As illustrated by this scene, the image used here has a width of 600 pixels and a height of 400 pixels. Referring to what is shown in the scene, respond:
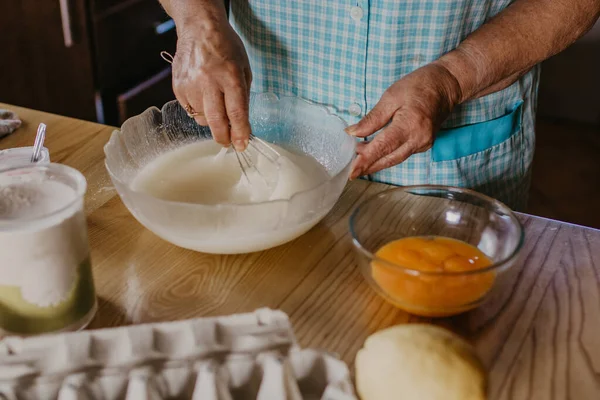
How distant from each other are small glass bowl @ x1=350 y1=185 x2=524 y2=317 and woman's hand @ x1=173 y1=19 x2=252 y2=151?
0.23 meters

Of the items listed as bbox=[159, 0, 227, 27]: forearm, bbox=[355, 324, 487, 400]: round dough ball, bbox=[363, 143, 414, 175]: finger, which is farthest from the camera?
bbox=[159, 0, 227, 27]: forearm

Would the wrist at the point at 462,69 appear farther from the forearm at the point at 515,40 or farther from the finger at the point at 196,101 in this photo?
the finger at the point at 196,101

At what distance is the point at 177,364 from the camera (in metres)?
0.70

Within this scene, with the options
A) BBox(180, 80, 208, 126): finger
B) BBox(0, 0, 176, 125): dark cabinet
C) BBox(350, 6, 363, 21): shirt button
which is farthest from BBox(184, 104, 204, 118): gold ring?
BBox(0, 0, 176, 125): dark cabinet

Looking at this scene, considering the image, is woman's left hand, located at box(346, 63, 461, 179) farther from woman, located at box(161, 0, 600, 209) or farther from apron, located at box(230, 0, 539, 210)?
apron, located at box(230, 0, 539, 210)

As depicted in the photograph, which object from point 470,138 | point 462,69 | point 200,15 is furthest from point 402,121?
point 200,15

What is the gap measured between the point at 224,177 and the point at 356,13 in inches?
16.7

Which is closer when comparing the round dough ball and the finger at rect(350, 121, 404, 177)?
the round dough ball

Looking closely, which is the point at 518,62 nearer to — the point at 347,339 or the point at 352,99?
the point at 352,99

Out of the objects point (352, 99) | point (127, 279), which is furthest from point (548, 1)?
point (127, 279)

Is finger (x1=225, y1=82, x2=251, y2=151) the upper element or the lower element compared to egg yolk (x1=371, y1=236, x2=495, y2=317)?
upper

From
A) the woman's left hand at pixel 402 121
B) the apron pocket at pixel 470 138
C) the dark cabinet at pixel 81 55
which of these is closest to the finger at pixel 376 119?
the woman's left hand at pixel 402 121

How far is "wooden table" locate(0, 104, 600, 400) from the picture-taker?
778 millimetres

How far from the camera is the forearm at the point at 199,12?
1159 millimetres
